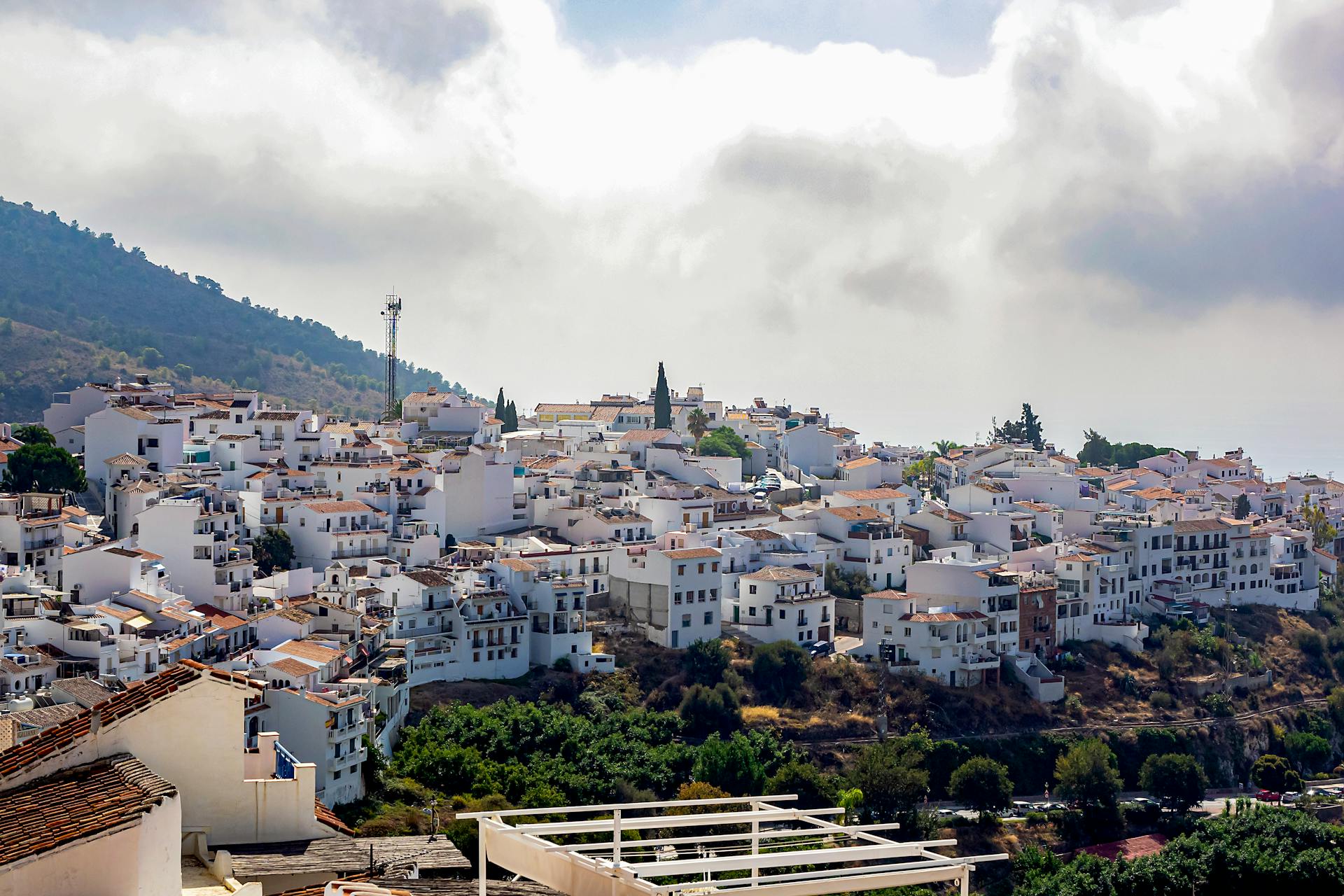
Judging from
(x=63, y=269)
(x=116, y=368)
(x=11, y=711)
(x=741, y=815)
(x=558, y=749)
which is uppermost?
(x=63, y=269)

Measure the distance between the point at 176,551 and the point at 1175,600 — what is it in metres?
31.9

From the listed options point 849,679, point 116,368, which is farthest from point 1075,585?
point 116,368

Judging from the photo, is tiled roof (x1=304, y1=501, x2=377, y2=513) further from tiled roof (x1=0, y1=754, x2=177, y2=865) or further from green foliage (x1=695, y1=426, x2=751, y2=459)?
tiled roof (x1=0, y1=754, x2=177, y2=865)

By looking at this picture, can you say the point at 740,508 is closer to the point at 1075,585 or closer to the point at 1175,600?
the point at 1075,585

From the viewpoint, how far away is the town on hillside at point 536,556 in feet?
94.7

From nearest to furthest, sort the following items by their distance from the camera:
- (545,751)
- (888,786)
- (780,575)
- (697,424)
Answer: (545,751), (888,786), (780,575), (697,424)

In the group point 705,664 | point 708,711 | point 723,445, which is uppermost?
point 723,445

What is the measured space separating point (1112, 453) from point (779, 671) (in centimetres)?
4093

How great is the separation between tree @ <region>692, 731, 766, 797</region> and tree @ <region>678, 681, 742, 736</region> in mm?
2330

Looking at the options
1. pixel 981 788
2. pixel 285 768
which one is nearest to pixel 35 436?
A: pixel 981 788

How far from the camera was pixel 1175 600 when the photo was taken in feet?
161

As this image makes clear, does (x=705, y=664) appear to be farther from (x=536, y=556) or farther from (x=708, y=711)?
(x=536, y=556)

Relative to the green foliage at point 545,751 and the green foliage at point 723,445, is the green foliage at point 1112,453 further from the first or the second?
the green foliage at point 545,751

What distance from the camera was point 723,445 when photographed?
186 ft
